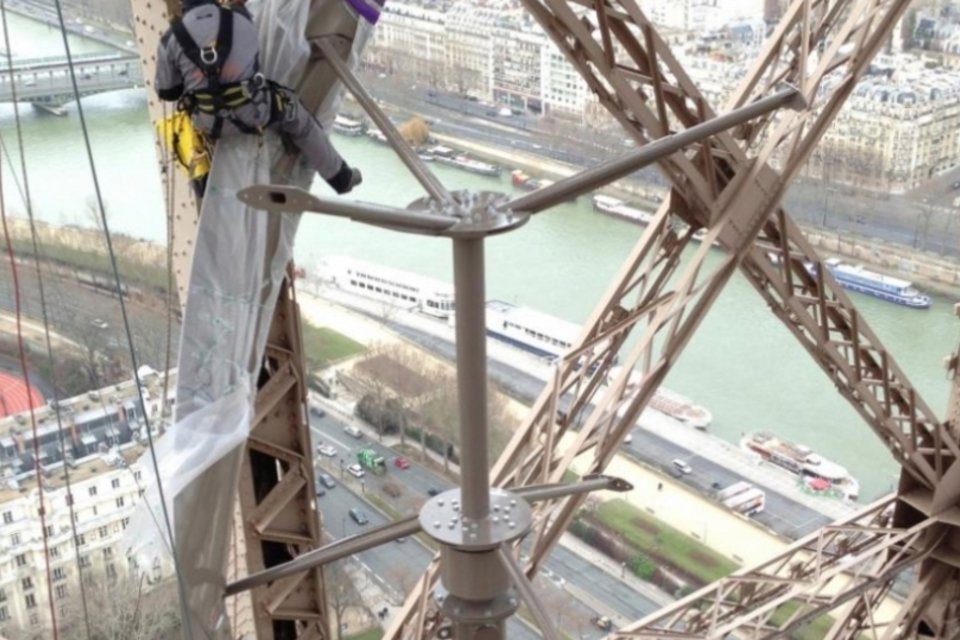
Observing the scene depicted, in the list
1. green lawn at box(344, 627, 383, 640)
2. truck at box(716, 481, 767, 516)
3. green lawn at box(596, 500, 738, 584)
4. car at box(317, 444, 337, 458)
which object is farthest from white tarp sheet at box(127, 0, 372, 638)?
truck at box(716, 481, 767, 516)

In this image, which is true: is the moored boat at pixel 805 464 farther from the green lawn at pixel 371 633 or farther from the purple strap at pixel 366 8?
the purple strap at pixel 366 8

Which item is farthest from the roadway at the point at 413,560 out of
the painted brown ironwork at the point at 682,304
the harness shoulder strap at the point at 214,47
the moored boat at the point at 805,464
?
the harness shoulder strap at the point at 214,47

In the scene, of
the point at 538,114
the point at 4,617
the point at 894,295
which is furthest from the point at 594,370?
the point at 894,295

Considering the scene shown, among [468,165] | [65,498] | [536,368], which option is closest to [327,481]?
→ [536,368]

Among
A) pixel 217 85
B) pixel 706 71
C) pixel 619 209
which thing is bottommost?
pixel 619 209

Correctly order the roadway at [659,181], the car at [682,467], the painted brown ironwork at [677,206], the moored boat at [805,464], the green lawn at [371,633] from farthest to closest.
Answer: the car at [682,467] < the moored boat at [805,464] < the roadway at [659,181] < the green lawn at [371,633] < the painted brown ironwork at [677,206]

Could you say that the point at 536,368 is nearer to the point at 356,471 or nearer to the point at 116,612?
the point at 356,471
